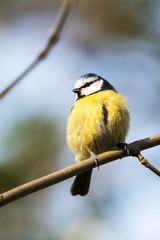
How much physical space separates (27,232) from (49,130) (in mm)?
1568

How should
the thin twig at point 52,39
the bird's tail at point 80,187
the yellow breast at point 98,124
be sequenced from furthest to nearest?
the bird's tail at point 80,187
the yellow breast at point 98,124
the thin twig at point 52,39

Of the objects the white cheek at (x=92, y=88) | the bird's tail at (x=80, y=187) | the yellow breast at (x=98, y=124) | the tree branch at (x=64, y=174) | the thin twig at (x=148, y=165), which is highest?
the white cheek at (x=92, y=88)

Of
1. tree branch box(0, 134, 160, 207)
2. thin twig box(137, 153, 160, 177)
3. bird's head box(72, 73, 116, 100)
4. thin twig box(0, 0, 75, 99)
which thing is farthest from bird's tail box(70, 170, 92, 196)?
thin twig box(0, 0, 75, 99)

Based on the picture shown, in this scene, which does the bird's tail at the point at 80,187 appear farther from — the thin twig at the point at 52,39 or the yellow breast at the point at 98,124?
the thin twig at the point at 52,39

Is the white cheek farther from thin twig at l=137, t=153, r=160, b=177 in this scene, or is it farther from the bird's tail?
thin twig at l=137, t=153, r=160, b=177

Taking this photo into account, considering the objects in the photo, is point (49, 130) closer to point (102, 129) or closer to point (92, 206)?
point (92, 206)

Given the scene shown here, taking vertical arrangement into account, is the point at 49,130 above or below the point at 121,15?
below

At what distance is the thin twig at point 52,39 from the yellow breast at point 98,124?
2030mm

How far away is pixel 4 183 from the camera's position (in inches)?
186

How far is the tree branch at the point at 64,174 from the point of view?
2.29m

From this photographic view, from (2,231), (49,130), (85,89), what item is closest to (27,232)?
(2,231)

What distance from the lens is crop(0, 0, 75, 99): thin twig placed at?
1458 millimetres

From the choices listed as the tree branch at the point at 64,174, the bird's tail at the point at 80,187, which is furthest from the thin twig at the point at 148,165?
the bird's tail at the point at 80,187

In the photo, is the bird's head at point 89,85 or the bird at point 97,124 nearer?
the bird at point 97,124
